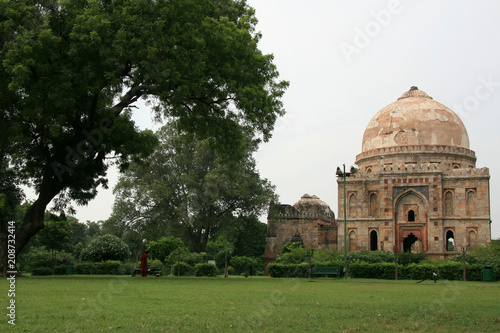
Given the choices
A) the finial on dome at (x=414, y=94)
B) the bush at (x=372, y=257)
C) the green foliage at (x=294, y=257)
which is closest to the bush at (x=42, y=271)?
the green foliage at (x=294, y=257)

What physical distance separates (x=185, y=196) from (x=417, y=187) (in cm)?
1626

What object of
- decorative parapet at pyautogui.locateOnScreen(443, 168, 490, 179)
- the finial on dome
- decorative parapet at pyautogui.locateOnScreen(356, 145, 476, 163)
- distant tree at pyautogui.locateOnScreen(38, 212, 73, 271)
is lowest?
distant tree at pyautogui.locateOnScreen(38, 212, 73, 271)

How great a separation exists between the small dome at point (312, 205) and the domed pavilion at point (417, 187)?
6940mm

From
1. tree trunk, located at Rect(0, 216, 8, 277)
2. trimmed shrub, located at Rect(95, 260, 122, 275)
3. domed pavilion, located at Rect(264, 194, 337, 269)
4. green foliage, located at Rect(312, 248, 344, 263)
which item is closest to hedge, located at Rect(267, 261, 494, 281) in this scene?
green foliage, located at Rect(312, 248, 344, 263)

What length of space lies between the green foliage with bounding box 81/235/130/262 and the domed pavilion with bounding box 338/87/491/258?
15810mm

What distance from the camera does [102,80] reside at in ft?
57.4

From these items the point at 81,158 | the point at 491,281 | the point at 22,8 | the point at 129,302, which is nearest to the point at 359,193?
the point at 491,281

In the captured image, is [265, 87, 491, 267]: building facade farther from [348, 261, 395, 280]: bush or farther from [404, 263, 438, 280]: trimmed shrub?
[348, 261, 395, 280]: bush

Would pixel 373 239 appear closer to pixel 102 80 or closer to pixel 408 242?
pixel 408 242

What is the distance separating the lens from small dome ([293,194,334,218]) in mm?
48372

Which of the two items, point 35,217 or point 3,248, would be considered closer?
point 35,217

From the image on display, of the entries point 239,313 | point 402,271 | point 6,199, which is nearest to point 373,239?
point 402,271

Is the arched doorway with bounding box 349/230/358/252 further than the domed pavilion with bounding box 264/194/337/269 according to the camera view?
No

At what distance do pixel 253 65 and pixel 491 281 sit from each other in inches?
541
